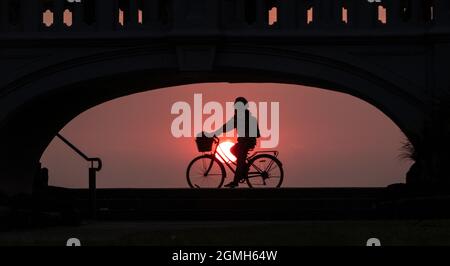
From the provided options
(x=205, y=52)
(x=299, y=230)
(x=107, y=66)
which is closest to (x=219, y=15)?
(x=205, y=52)

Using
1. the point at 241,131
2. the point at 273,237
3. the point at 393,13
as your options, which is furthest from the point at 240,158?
the point at 273,237

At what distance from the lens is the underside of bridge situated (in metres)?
25.9

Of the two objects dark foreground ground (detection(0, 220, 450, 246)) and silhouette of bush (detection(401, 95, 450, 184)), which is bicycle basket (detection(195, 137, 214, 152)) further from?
dark foreground ground (detection(0, 220, 450, 246))

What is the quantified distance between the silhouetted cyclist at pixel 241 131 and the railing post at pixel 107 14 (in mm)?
3062

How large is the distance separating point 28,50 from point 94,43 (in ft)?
4.82

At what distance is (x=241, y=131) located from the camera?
25844 millimetres

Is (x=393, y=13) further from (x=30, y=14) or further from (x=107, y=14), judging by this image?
(x=30, y=14)

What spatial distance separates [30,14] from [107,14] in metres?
1.71

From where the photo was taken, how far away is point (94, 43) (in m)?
26.6

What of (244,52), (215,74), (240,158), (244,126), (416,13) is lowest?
(240,158)

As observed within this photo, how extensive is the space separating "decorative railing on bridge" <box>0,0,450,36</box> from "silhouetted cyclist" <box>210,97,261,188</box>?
5.80 ft

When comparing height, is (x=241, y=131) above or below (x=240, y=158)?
above

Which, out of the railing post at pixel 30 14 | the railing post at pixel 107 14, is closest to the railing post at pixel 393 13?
the railing post at pixel 107 14

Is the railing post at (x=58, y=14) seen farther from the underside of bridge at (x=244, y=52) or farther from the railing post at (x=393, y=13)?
the railing post at (x=393, y=13)
